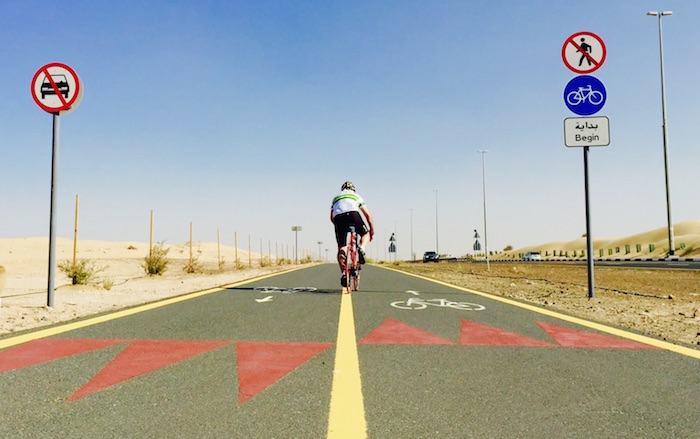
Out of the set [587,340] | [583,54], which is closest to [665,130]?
[583,54]

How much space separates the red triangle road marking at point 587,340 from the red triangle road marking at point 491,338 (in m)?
0.28

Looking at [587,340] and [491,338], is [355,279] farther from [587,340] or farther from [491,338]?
[587,340]

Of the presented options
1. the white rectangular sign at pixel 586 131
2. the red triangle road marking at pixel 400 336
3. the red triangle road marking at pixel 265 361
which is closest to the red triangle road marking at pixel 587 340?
the red triangle road marking at pixel 400 336

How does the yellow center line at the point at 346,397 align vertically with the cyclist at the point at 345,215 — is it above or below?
below

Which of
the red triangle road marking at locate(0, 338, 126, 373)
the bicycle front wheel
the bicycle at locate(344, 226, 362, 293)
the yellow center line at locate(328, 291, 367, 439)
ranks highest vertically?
the bicycle at locate(344, 226, 362, 293)

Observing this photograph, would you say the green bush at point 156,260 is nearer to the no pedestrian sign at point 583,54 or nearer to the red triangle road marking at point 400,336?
the no pedestrian sign at point 583,54

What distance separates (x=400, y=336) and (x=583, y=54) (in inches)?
307

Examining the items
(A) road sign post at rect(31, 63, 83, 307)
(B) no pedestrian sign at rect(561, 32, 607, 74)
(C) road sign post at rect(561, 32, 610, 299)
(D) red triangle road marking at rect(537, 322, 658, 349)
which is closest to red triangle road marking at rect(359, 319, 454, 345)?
(D) red triangle road marking at rect(537, 322, 658, 349)

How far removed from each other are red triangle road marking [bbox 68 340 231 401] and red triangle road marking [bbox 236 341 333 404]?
405mm

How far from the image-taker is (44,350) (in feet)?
14.5

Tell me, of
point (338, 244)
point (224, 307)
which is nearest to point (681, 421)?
point (224, 307)

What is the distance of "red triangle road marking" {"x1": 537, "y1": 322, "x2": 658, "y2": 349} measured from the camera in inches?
194

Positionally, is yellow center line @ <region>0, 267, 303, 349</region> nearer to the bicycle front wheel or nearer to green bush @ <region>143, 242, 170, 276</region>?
the bicycle front wheel

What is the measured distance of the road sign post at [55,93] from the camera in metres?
8.09
